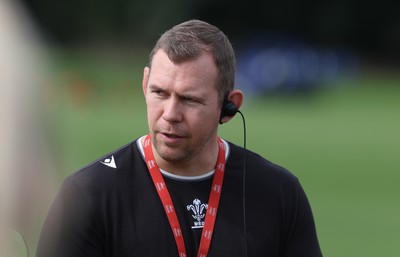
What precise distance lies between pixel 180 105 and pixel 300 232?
80 centimetres

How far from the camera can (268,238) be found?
430 centimetres

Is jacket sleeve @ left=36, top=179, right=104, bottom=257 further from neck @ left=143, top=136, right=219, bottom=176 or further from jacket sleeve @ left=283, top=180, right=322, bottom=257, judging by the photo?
jacket sleeve @ left=283, top=180, right=322, bottom=257

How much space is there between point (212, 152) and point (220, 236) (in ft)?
1.42

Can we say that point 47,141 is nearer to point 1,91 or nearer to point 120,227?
point 1,91

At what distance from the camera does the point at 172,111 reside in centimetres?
421

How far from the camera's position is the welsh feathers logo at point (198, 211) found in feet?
13.7

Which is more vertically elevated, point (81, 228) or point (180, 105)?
point (180, 105)

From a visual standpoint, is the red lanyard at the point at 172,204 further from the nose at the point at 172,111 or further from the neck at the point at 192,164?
the nose at the point at 172,111

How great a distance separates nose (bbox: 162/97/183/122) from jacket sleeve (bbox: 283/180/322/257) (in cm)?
69

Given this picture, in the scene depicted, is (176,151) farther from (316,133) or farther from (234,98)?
(316,133)

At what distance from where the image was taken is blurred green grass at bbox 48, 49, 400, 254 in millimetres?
12570

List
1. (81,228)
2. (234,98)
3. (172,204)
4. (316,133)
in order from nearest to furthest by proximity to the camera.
A: (81,228) → (172,204) → (234,98) → (316,133)

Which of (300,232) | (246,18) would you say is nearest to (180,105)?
(300,232)

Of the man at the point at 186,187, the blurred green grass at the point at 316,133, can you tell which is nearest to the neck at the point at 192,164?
the man at the point at 186,187
